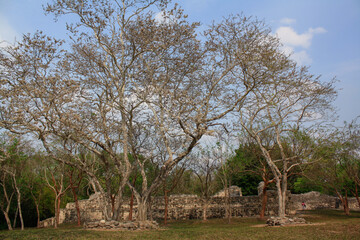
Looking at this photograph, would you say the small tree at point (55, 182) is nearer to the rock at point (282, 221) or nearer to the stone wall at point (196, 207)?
the stone wall at point (196, 207)

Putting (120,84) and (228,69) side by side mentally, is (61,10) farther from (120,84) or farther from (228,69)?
(228,69)

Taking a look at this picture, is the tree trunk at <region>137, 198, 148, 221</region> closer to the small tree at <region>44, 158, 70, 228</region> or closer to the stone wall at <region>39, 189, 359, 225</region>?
the small tree at <region>44, 158, 70, 228</region>

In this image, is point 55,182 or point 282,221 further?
point 55,182

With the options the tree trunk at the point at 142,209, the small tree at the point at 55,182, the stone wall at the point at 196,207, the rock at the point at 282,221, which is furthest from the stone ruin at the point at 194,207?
the tree trunk at the point at 142,209

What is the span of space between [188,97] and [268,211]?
509 inches

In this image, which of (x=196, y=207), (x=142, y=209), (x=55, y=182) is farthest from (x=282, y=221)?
(x=55, y=182)

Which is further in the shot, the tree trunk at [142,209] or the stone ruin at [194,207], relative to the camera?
the stone ruin at [194,207]

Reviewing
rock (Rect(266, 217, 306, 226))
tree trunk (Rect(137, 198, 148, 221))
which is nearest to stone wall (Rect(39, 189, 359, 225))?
rock (Rect(266, 217, 306, 226))

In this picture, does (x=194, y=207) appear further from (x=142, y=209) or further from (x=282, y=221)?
(x=142, y=209)

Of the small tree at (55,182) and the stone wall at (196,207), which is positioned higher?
the small tree at (55,182)

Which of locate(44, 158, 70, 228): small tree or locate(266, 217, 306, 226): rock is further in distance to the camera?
locate(44, 158, 70, 228): small tree

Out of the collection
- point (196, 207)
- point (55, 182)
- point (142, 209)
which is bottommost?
→ point (196, 207)

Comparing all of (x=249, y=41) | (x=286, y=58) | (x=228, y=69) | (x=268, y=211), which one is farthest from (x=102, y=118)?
(x=268, y=211)

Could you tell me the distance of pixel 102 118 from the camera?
517 inches
